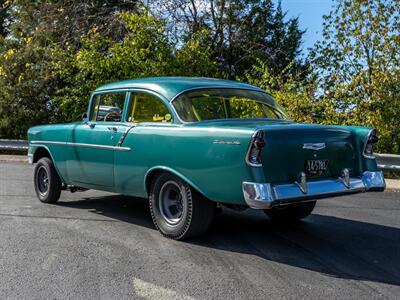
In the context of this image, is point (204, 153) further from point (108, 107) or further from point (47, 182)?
point (47, 182)

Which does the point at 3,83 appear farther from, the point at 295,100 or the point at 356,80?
the point at 356,80

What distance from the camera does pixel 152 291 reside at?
391cm

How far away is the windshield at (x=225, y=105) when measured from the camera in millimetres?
5570

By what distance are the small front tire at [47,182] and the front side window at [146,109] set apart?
6.32 ft

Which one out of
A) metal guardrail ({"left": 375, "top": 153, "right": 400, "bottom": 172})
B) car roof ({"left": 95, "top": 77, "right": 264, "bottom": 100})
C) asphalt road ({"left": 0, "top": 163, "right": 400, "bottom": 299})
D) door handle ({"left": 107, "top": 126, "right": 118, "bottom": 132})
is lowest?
asphalt road ({"left": 0, "top": 163, "right": 400, "bottom": 299})

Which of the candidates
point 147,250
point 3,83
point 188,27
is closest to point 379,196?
point 147,250

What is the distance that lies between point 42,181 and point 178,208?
123 inches

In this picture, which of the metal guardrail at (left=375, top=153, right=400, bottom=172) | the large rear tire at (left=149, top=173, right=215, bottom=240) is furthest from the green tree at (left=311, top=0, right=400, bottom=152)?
the large rear tire at (left=149, top=173, right=215, bottom=240)

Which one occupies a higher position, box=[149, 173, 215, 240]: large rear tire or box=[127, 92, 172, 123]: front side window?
box=[127, 92, 172, 123]: front side window

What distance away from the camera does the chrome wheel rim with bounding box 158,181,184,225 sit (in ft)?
18.0

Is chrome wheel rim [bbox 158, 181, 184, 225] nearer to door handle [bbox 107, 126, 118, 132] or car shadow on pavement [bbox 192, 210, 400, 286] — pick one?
car shadow on pavement [bbox 192, 210, 400, 286]

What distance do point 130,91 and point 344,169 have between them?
8.73 feet

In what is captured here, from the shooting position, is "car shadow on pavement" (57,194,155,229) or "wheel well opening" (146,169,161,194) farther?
"car shadow on pavement" (57,194,155,229)

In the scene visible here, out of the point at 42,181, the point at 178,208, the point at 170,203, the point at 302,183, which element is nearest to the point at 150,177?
the point at 170,203
